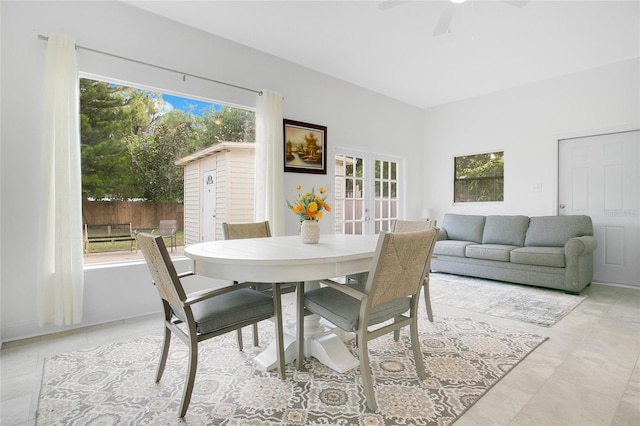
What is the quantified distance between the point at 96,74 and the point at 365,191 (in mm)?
3661

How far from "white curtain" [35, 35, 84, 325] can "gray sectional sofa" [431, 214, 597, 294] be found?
13.6 ft

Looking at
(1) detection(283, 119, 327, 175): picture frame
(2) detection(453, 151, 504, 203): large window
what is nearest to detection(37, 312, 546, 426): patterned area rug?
(1) detection(283, 119, 327, 175): picture frame

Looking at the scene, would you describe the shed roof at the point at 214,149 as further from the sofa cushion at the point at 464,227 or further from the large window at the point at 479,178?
the large window at the point at 479,178

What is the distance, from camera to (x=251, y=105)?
3.69 metres

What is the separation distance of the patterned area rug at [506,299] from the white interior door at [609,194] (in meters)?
1.09

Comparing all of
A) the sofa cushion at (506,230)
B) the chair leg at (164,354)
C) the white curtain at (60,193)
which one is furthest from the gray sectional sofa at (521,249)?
the white curtain at (60,193)

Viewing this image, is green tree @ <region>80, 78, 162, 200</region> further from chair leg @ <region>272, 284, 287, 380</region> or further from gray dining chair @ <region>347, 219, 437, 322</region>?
gray dining chair @ <region>347, 219, 437, 322</region>

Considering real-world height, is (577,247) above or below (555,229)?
below

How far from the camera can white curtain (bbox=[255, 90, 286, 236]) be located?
3.64 m

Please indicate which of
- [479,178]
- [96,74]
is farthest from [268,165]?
[479,178]

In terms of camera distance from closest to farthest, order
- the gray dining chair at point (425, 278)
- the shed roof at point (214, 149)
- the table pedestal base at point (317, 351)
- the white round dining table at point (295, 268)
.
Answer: the white round dining table at point (295, 268) → the table pedestal base at point (317, 351) → the gray dining chair at point (425, 278) → the shed roof at point (214, 149)

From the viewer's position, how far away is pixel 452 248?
4.62 m

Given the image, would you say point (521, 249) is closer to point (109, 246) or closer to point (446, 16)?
point (446, 16)

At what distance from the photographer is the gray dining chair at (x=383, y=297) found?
5.25 feet
